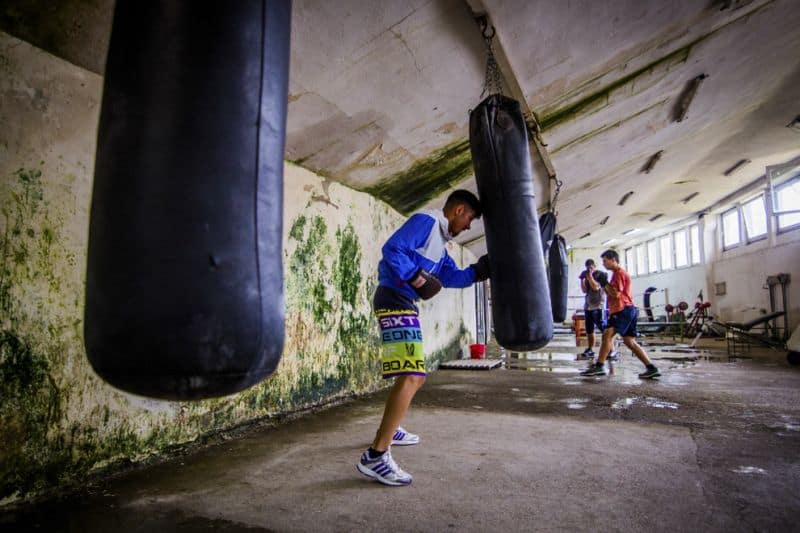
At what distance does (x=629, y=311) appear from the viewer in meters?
5.13

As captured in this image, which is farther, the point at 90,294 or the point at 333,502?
the point at 333,502

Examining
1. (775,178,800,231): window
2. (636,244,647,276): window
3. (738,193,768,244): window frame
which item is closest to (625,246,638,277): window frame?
(636,244,647,276): window

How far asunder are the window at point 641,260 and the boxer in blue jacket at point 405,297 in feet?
60.9

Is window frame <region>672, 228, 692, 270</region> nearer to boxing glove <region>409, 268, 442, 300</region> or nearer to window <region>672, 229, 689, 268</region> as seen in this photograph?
window <region>672, 229, 689, 268</region>

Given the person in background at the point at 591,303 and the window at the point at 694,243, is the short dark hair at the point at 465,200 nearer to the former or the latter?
the person in background at the point at 591,303

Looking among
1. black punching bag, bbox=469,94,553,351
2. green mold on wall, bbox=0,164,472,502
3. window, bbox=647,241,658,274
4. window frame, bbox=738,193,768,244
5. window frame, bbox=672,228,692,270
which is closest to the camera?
green mold on wall, bbox=0,164,472,502

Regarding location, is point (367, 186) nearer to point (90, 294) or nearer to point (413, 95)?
point (413, 95)

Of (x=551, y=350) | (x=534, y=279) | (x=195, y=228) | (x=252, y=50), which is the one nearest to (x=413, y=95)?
(x=534, y=279)

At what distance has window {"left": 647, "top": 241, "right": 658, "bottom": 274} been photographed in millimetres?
17703

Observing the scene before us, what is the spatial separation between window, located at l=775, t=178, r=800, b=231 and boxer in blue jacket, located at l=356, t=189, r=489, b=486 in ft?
34.7

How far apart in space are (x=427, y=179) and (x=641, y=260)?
676 inches

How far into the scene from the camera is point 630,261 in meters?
Result: 19.7

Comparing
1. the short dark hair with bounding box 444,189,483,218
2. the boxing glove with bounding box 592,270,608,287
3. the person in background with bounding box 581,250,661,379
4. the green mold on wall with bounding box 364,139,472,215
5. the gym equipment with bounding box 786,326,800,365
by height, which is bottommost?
the gym equipment with bounding box 786,326,800,365

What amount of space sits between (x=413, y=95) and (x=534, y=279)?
1718mm
